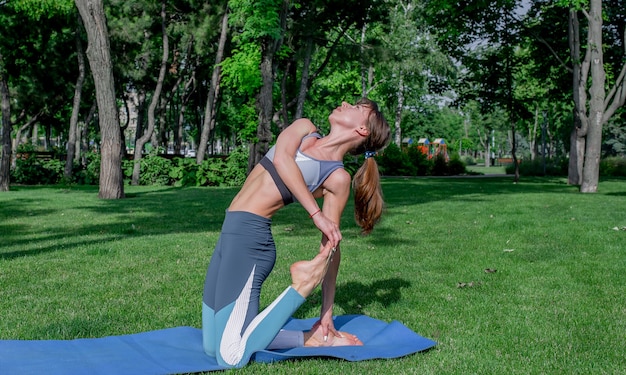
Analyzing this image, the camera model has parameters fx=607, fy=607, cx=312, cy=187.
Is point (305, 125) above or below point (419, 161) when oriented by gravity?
above

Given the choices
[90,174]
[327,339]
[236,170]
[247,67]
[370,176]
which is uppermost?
[247,67]

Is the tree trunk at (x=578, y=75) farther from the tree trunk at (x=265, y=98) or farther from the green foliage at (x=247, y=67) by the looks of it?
the green foliage at (x=247, y=67)

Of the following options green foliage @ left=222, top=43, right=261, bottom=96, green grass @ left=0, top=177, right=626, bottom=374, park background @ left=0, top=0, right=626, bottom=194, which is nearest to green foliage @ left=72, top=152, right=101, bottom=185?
park background @ left=0, top=0, right=626, bottom=194

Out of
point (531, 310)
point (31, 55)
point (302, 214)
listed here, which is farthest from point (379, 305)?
point (31, 55)

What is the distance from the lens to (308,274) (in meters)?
3.96

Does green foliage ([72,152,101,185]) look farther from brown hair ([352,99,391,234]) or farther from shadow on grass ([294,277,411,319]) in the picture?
brown hair ([352,99,391,234])

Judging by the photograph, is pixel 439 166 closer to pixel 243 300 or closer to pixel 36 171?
pixel 36 171

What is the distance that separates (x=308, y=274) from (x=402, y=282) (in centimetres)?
294

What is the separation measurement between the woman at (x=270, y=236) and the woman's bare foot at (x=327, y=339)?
9.0 inches

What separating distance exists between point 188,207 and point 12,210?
395 cm

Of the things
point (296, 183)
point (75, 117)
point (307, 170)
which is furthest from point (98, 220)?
point (75, 117)

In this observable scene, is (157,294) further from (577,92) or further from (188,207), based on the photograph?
(577,92)

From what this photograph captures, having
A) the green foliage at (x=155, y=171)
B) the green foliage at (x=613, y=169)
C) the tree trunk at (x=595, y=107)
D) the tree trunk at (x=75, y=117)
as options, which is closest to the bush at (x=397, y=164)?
the green foliage at (x=613, y=169)

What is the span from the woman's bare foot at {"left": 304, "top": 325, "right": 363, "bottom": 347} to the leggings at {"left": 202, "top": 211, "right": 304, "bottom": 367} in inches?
19.3
